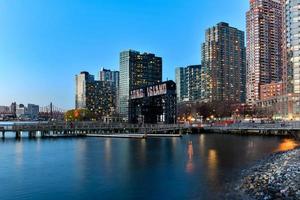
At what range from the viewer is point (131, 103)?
578ft

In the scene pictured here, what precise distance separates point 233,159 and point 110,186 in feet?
84.1

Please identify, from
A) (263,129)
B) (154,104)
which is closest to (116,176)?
(263,129)

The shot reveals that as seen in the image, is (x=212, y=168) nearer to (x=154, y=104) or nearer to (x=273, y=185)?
(x=273, y=185)

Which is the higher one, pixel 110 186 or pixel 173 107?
pixel 173 107

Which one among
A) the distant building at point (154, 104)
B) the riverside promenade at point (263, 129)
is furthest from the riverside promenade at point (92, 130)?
the distant building at point (154, 104)

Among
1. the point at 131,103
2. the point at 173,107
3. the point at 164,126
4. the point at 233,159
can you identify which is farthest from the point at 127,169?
the point at 131,103

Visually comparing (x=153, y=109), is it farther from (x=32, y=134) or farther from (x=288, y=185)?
(x=288, y=185)

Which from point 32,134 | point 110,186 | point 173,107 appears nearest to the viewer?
point 110,186

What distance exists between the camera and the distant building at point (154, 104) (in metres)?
159

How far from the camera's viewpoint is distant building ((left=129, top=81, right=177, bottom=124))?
158750mm

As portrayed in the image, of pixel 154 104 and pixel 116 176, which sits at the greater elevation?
pixel 154 104

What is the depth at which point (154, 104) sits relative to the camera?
547 ft

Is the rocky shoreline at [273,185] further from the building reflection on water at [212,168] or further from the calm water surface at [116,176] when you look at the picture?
the building reflection on water at [212,168]

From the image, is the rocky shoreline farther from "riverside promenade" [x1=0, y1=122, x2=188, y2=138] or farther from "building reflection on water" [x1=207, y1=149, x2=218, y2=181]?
"riverside promenade" [x1=0, y1=122, x2=188, y2=138]
